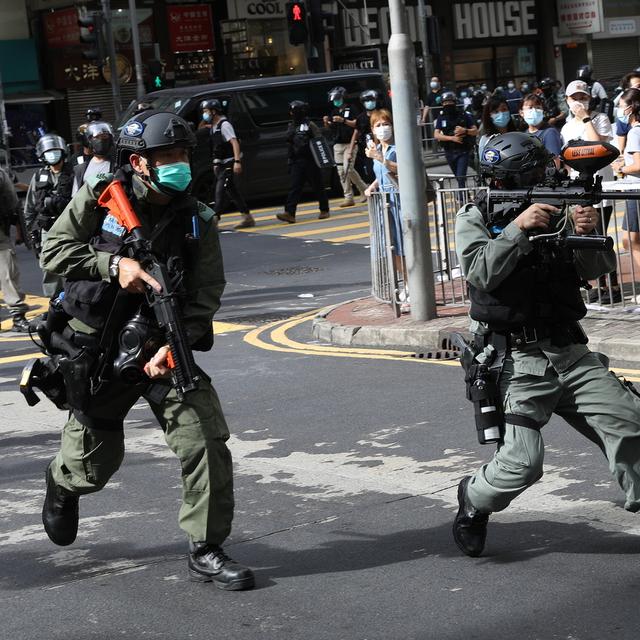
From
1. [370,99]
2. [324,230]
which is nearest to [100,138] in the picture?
[324,230]

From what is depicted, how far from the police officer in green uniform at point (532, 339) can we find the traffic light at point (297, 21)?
17241 mm

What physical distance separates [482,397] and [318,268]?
10.4 metres

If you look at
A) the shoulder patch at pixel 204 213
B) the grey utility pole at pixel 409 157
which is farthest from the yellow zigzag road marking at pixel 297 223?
the shoulder patch at pixel 204 213

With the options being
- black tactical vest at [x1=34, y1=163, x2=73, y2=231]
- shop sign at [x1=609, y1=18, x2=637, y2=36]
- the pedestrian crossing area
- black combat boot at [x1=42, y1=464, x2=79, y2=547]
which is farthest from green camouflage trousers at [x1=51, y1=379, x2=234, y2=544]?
shop sign at [x1=609, y1=18, x2=637, y2=36]

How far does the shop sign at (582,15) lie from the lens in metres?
45.9

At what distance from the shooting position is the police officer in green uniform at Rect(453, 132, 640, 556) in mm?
4758

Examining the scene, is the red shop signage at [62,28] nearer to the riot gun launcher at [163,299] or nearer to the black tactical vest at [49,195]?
the black tactical vest at [49,195]

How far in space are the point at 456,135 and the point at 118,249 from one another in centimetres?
1469

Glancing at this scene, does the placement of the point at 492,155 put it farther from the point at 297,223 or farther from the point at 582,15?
the point at 582,15

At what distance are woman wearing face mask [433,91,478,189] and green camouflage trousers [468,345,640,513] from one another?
1433cm

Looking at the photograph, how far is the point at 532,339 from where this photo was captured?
16.0 feet

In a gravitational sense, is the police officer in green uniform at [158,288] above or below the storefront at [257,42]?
below

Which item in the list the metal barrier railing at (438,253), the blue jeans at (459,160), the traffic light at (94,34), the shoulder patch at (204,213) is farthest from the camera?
the traffic light at (94,34)

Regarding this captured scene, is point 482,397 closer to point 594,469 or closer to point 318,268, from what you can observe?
point 594,469
